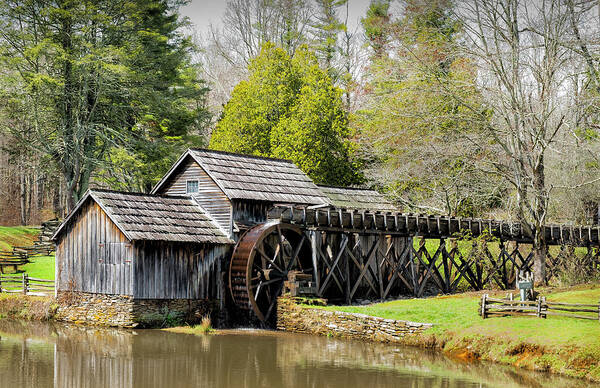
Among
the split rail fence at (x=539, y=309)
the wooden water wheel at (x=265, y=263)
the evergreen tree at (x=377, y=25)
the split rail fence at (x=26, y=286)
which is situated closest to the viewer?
the split rail fence at (x=539, y=309)

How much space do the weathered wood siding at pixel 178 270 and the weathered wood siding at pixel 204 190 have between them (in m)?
1.21

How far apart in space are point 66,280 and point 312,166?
53.4 ft

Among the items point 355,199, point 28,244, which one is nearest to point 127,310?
point 355,199

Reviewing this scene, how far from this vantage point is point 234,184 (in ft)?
95.7

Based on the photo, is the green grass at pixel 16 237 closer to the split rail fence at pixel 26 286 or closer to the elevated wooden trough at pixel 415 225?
the split rail fence at pixel 26 286

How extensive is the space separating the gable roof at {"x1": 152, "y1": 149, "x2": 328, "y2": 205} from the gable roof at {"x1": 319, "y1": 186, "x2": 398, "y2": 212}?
1806mm

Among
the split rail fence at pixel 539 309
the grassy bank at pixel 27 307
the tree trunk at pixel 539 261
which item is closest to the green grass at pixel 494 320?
the split rail fence at pixel 539 309

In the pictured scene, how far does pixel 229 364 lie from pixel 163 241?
8773 millimetres

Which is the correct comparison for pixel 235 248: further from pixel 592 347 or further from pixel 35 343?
pixel 592 347

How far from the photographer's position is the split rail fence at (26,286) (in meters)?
30.4

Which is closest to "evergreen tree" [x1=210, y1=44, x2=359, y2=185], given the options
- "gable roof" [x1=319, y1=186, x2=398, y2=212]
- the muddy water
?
"gable roof" [x1=319, y1=186, x2=398, y2=212]

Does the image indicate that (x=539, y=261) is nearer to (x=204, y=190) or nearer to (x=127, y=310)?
(x=204, y=190)

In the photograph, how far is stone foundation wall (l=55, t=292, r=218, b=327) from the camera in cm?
2616

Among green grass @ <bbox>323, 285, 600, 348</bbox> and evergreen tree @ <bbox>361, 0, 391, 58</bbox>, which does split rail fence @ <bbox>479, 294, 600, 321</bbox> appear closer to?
green grass @ <bbox>323, 285, 600, 348</bbox>
